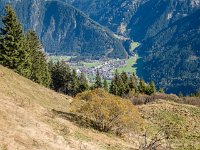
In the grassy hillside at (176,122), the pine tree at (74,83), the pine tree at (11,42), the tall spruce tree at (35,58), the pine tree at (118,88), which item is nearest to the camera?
the grassy hillside at (176,122)

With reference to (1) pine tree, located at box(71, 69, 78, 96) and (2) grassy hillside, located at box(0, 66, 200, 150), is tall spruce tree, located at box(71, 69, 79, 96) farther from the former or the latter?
(2) grassy hillside, located at box(0, 66, 200, 150)

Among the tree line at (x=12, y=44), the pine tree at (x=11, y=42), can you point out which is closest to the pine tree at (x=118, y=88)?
the tree line at (x=12, y=44)

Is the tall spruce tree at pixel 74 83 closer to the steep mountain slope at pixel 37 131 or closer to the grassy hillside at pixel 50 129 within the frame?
the grassy hillside at pixel 50 129

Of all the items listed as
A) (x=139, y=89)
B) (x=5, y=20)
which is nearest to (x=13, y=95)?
(x=5, y=20)

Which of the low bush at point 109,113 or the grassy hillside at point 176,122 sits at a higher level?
the low bush at point 109,113

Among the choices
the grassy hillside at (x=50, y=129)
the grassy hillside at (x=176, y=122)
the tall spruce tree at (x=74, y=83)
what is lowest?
the tall spruce tree at (x=74, y=83)

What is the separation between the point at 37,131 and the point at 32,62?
8480 centimetres

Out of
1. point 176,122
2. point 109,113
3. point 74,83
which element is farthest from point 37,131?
point 74,83

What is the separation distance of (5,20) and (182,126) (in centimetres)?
4304

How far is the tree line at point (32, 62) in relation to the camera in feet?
283

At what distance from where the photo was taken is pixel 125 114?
147 feet

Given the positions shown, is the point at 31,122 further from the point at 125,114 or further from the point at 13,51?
the point at 13,51

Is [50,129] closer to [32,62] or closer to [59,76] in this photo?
[32,62]

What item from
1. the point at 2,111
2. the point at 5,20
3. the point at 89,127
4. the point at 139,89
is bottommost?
the point at 139,89
